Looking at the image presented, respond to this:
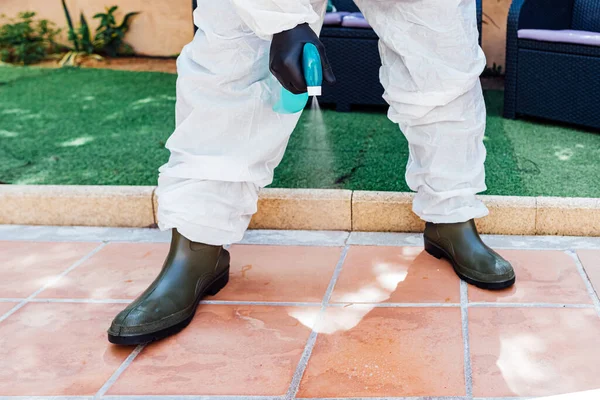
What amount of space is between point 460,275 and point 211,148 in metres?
0.84

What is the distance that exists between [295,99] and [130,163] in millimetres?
1603

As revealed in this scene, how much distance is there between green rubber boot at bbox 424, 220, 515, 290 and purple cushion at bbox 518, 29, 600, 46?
66.2 inches

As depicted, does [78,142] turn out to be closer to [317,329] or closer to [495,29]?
[317,329]

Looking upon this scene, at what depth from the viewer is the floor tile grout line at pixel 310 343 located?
1.56 m

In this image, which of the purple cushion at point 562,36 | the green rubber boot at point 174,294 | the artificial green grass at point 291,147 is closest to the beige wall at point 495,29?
the artificial green grass at point 291,147

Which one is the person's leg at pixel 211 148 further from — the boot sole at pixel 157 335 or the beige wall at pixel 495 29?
the beige wall at pixel 495 29

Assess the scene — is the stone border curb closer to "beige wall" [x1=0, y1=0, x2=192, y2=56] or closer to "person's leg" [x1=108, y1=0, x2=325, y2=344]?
"person's leg" [x1=108, y1=0, x2=325, y2=344]

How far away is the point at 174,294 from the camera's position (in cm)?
185

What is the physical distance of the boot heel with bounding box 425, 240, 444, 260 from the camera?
2212mm

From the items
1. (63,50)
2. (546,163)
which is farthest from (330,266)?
(63,50)

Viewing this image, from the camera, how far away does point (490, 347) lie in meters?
1.71

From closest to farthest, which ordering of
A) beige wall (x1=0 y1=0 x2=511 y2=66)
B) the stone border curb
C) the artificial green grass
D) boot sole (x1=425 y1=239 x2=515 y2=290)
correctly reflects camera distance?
1. boot sole (x1=425 y1=239 x2=515 y2=290)
2. the stone border curb
3. the artificial green grass
4. beige wall (x1=0 y1=0 x2=511 y2=66)

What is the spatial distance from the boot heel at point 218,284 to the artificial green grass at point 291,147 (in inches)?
29.0

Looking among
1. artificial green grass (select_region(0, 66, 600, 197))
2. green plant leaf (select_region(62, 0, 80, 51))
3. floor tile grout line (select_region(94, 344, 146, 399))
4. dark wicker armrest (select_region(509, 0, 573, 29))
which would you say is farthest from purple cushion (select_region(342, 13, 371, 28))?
green plant leaf (select_region(62, 0, 80, 51))
